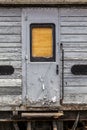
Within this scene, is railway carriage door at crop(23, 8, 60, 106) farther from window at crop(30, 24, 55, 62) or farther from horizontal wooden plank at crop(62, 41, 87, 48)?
horizontal wooden plank at crop(62, 41, 87, 48)

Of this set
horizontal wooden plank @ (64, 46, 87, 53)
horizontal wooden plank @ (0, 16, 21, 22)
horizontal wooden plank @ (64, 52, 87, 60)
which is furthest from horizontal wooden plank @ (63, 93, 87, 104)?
horizontal wooden plank @ (0, 16, 21, 22)

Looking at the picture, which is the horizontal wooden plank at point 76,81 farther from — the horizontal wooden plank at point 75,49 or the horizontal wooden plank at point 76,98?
the horizontal wooden plank at point 75,49

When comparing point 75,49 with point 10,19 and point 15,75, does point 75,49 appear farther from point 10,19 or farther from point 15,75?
point 10,19

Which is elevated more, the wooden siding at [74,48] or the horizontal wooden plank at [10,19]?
the horizontal wooden plank at [10,19]

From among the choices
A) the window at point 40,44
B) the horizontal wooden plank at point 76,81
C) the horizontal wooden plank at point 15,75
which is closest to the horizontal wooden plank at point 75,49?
the window at point 40,44

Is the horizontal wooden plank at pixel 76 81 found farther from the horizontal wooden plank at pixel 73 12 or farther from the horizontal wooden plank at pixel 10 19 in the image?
the horizontal wooden plank at pixel 10 19

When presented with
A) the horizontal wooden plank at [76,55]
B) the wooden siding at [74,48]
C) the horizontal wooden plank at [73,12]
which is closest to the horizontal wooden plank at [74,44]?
the wooden siding at [74,48]

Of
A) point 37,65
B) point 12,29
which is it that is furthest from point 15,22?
point 37,65

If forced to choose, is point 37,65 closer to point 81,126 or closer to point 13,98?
point 13,98

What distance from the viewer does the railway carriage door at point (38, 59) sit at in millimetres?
10555

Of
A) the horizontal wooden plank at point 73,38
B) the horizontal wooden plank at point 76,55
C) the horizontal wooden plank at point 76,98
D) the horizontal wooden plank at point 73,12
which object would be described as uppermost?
the horizontal wooden plank at point 73,12

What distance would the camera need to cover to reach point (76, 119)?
423 inches

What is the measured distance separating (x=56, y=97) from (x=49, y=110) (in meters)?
0.30

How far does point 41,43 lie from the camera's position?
10.6 meters
